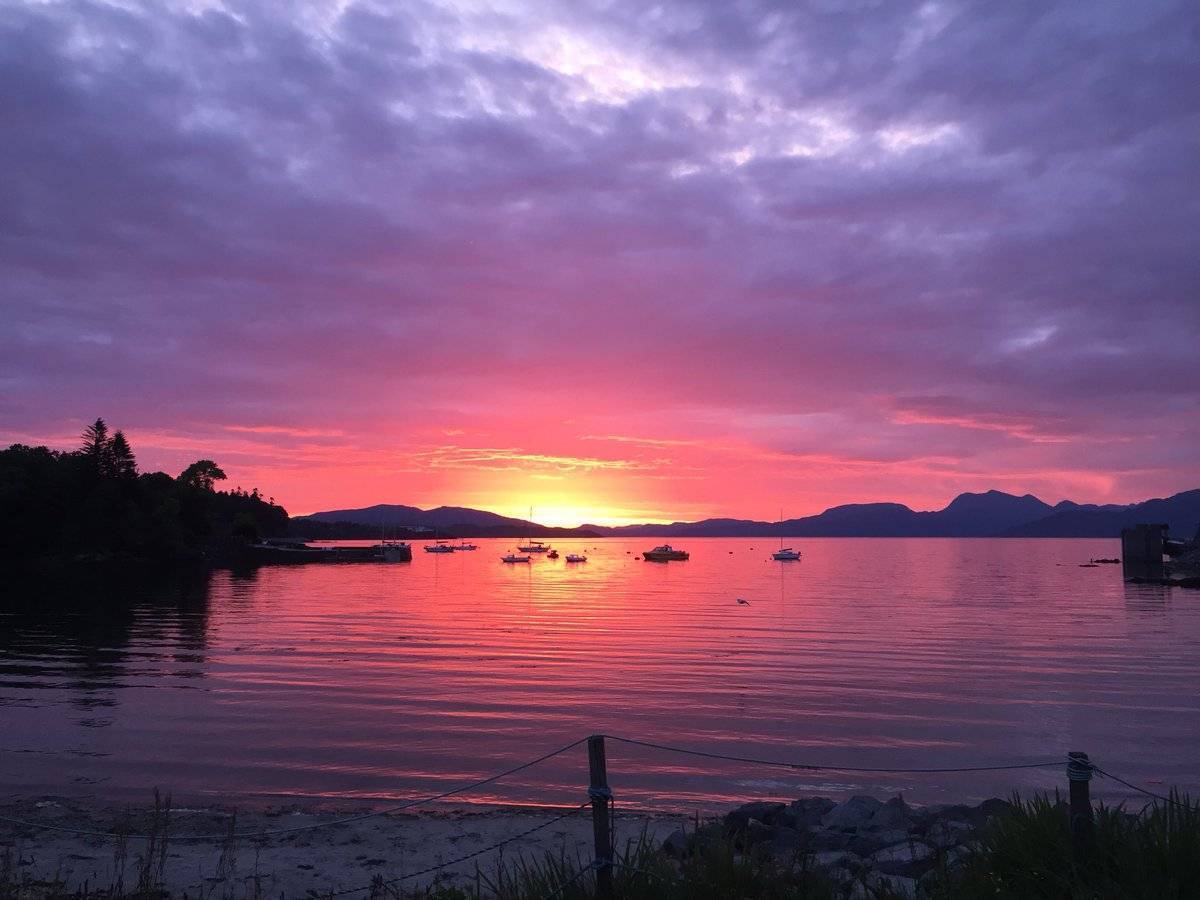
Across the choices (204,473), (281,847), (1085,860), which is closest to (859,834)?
(1085,860)

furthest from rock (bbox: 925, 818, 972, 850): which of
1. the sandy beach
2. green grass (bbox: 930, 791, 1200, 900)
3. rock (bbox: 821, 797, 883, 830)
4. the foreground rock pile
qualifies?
the sandy beach

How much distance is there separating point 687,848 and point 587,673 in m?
20.5

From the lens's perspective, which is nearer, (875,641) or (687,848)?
(687,848)

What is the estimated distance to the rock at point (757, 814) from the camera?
11047 mm

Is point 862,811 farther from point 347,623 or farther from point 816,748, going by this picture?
point 347,623

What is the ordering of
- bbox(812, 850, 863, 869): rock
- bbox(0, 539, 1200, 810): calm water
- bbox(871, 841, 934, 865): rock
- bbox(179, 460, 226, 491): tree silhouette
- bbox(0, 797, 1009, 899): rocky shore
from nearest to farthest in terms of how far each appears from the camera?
bbox(812, 850, 863, 869): rock, bbox(871, 841, 934, 865): rock, bbox(0, 797, 1009, 899): rocky shore, bbox(0, 539, 1200, 810): calm water, bbox(179, 460, 226, 491): tree silhouette

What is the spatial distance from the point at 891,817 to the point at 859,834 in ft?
2.71

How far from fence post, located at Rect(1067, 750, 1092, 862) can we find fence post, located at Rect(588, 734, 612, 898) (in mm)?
3617

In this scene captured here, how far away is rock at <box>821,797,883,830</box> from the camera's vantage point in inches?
445

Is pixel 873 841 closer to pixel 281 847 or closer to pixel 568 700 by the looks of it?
pixel 281 847

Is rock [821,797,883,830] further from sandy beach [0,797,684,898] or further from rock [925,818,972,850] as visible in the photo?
sandy beach [0,797,684,898]

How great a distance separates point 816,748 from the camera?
18719 millimetres

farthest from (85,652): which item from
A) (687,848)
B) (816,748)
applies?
(687,848)

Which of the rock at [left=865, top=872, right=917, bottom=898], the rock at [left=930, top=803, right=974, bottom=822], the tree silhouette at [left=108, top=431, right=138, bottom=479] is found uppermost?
the tree silhouette at [left=108, top=431, right=138, bottom=479]
